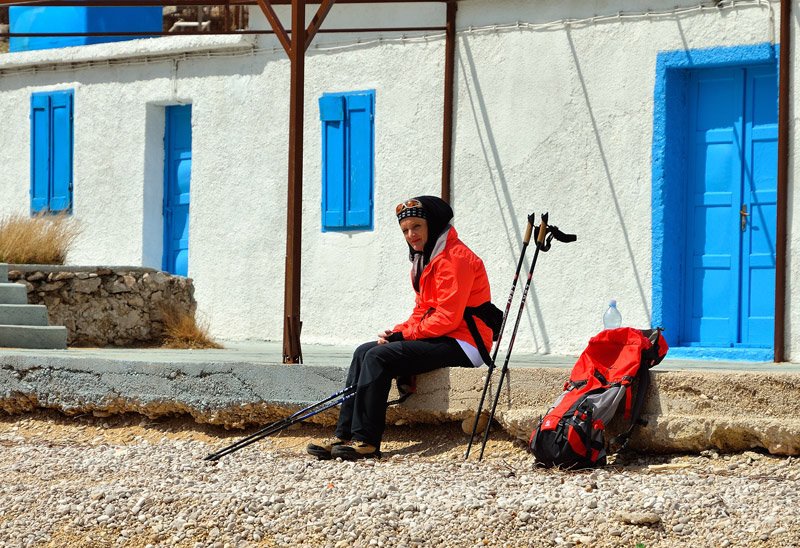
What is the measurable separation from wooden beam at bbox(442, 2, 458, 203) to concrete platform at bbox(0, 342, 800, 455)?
230cm

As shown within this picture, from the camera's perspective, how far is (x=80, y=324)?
10305 mm

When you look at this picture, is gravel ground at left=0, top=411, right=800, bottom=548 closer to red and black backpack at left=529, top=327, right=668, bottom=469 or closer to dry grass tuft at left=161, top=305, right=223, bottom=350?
red and black backpack at left=529, top=327, right=668, bottom=469

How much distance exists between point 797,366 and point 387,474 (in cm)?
390

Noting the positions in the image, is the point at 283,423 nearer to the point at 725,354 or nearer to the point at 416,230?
the point at 416,230

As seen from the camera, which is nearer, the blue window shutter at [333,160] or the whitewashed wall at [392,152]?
the whitewashed wall at [392,152]

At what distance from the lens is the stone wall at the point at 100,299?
10156 mm

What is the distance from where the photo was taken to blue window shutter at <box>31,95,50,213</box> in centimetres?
1301

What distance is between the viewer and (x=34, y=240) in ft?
35.3

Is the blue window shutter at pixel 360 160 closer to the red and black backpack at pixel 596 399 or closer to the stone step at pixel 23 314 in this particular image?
the stone step at pixel 23 314

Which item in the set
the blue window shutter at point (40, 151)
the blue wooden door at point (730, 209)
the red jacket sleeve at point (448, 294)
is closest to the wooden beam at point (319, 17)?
the red jacket sleeve at point (448, 294)

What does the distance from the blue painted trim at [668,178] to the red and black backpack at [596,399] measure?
12.0ft

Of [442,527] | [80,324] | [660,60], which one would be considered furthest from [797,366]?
[80,324]

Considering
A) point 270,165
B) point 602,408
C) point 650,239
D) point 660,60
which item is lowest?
point 602,408

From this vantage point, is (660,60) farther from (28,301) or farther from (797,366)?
(28,301)
